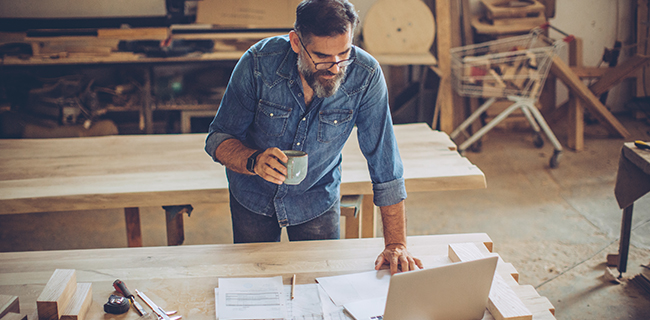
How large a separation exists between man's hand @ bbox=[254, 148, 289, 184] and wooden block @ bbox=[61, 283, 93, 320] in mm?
532

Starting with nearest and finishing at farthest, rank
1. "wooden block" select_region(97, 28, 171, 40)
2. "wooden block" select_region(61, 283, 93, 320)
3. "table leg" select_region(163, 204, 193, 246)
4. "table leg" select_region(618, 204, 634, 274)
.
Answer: "wooden block" select_region(61, 283, 93, 320) < "table leg" select_region(163, 204, 193, 246) < "table leg" select_region(618, 204, 634, 274) < "wooden block" select_region(97, 28, 171, 40)

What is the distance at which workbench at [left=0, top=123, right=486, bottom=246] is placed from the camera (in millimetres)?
1972

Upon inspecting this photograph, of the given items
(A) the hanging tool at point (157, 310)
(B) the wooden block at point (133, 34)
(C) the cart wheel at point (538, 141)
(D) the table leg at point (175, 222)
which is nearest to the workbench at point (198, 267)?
(A) the hanging tool at point (157, 310)

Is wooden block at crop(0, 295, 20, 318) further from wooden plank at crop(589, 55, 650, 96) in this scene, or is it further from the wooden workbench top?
wooden plank at crop(589, 55, 650, 96)

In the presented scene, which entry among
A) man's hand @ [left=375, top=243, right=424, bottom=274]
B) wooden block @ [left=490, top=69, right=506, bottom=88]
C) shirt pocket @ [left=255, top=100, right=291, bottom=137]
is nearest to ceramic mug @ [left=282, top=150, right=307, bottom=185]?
shirt pocket @ [left=255, top=100, right=291, bottom=137]

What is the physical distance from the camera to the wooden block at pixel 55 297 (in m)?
1.14

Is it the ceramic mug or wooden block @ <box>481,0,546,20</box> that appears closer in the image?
the ceramic mug

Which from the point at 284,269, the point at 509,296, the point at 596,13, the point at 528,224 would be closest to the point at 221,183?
the point at 284,269

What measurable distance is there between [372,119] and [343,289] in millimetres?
504

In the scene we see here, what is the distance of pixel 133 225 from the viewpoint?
7.70ft

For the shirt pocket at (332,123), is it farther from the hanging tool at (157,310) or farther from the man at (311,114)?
the hanging tool at (157,310)

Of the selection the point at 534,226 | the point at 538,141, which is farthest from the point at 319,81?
the point at 538,141

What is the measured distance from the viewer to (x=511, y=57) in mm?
4199

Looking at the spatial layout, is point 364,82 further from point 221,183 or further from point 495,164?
point 495,164
